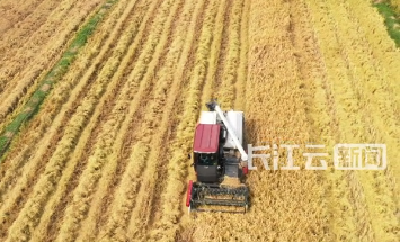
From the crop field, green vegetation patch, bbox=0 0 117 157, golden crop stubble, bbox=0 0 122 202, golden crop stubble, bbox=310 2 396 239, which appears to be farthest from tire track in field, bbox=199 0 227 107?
green vegetation patch, bbox=0 0 117 157

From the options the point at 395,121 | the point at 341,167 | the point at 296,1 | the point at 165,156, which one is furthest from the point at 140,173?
the point at 296,1

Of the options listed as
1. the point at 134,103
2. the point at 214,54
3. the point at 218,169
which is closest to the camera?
the point at 218,169

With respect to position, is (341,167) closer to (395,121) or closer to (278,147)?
(278,147)

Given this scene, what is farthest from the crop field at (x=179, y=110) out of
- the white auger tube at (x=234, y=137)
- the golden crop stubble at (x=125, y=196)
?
the white auger tube at (x=234, y=137)

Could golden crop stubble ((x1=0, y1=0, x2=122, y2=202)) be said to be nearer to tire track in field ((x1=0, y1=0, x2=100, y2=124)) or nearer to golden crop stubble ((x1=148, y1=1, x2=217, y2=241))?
tire track in field ((x1=0, y1=0, x2=100, y2=124))

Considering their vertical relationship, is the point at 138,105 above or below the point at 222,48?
below

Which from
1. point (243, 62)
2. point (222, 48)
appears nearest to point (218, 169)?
point (243, 62)

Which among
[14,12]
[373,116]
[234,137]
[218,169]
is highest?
[14,12]

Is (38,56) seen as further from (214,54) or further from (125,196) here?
(125,196)
